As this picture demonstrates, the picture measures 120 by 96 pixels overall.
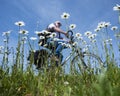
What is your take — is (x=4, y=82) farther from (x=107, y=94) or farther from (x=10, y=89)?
(x=107, y=94)

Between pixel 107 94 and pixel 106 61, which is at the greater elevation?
pixel 106 61

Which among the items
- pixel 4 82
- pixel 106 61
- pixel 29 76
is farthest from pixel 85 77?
pixel 4 82

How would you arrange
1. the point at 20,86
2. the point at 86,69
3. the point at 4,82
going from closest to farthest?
the point at 4,82, the point at 20,86, the point at 86,69

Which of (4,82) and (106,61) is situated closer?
(4,82)

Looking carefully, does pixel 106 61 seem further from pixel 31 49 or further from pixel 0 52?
pixel 0 52

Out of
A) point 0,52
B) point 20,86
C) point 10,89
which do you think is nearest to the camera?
point 10,89

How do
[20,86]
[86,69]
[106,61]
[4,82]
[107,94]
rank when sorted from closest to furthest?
1. [107,94]
2. [4,82]
3. [20,86]
4. [106,61]
5. [86,69]

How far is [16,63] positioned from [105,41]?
1.35 metres

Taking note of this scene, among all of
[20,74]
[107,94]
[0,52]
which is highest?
[0,52]

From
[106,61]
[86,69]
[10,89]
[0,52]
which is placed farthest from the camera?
[0,52]

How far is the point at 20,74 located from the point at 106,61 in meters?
1.15

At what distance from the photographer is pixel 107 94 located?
0.46 m

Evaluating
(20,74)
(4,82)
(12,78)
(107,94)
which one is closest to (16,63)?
(20,74)

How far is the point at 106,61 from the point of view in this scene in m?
3.86
